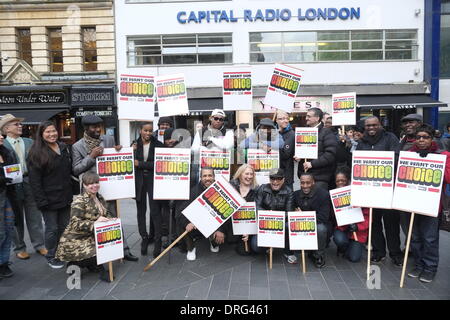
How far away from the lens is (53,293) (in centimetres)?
389

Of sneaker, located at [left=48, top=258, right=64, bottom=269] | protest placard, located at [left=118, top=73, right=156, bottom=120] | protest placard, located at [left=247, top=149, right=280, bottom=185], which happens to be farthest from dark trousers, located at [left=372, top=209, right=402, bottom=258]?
sneaker, located at [left=48, top=258, right=64, bottom=269]

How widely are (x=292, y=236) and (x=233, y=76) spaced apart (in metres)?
2.99

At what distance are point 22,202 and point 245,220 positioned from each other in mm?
3641

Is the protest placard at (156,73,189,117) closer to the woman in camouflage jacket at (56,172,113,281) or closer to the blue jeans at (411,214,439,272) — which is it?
the woman in camouflage jacket at (56,172,113,281)

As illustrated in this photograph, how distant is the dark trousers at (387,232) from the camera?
15.2 ft

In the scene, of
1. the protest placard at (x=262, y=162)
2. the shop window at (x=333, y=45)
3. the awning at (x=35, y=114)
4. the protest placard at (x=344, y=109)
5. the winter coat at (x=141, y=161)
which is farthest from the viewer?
the shop window at (x=333, y=45)

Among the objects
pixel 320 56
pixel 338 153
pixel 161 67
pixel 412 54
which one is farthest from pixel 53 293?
pixel 412 54

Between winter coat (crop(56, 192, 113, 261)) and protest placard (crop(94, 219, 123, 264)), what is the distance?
0.20 meters

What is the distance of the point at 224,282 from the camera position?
4.12 meters

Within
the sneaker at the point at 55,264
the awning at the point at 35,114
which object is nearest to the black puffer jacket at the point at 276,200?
the sneaker at the point at 55,264

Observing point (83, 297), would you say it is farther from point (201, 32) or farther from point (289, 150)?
point (201, 32)

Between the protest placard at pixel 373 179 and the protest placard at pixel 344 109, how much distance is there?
197 cm

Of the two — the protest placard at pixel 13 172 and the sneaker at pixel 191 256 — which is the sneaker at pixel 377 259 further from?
the protest placard at pixel 13 172

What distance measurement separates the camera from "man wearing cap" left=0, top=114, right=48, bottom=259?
4930 mm
